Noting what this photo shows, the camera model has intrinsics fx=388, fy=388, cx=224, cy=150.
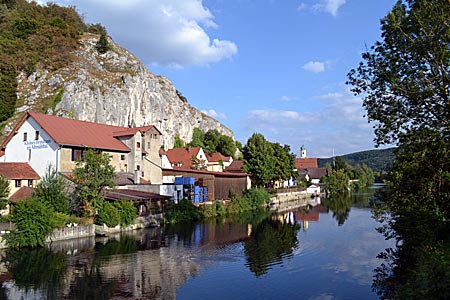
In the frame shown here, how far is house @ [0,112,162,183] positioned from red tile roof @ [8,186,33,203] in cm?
343

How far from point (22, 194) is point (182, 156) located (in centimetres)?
4811

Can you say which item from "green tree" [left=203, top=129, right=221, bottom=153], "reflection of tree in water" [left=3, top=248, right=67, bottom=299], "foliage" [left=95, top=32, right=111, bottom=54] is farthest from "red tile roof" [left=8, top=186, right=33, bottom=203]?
"green tree" [left=203, top=129, right=221, bottom=153]

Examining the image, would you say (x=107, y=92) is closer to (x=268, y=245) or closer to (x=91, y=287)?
(x=268, y=245)

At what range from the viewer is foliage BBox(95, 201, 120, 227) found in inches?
1233

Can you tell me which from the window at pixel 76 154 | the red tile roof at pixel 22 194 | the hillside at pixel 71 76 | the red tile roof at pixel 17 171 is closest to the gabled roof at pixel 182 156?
the hillside at pixel 71 76

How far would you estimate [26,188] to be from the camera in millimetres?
32938

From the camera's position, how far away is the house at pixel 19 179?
31719 mm

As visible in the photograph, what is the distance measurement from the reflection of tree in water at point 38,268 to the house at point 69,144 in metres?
13.0

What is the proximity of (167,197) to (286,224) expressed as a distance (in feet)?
42.0

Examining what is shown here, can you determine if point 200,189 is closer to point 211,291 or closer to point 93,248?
point 93,248

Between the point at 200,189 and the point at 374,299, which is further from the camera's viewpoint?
the point at 200,189

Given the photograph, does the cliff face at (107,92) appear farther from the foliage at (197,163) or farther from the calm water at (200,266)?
the calm water at (200,266)

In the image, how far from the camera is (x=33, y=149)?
37.5 m

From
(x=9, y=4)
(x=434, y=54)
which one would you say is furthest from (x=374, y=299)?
(x=9, y=4)
